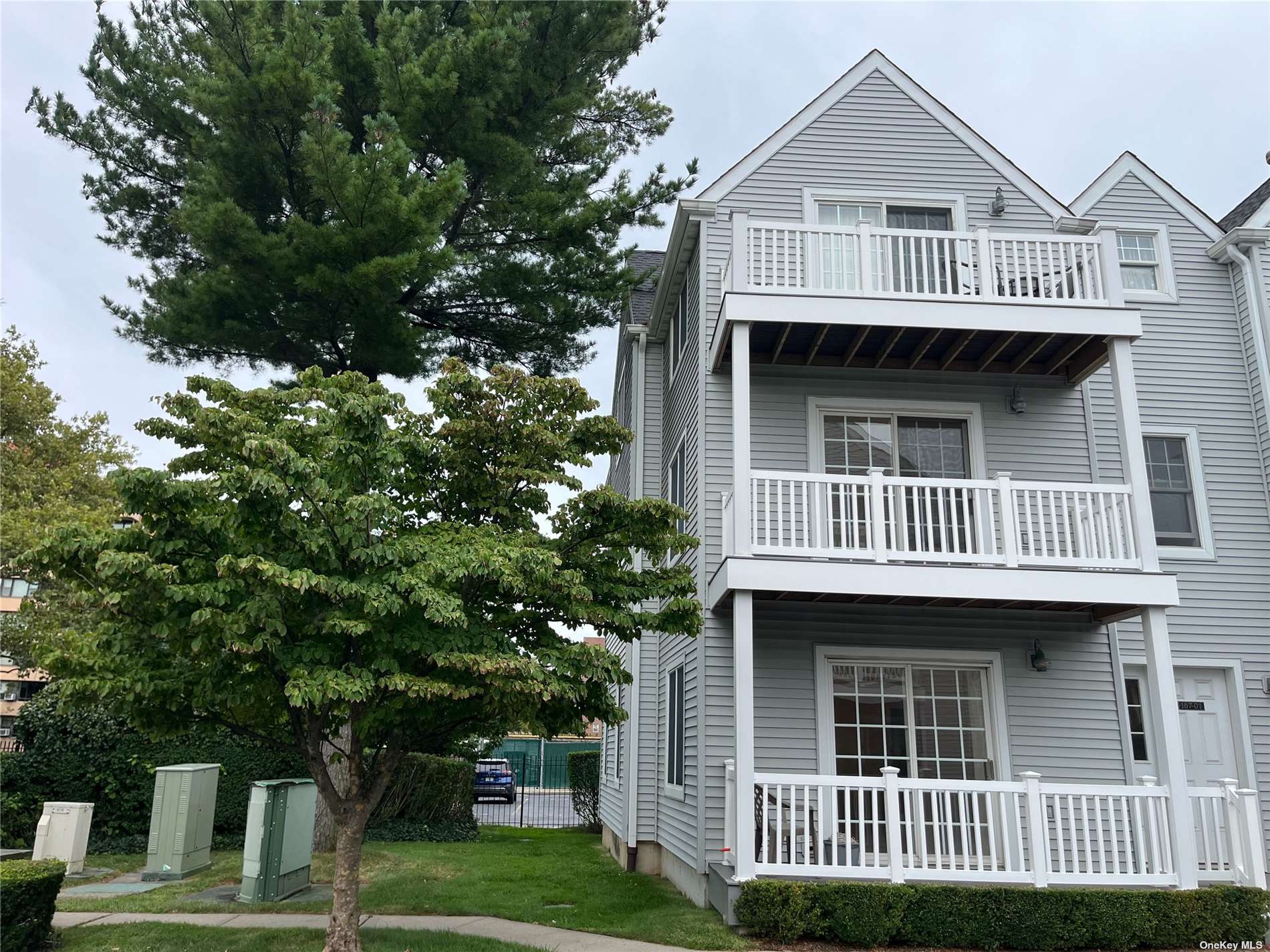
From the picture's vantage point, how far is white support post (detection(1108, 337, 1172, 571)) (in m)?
9.29

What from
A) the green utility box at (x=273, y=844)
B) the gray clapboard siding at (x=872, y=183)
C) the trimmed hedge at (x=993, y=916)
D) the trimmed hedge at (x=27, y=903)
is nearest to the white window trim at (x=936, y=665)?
the trimmed hedge at (x=993, y=916)

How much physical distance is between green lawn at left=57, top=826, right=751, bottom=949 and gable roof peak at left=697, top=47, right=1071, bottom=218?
28.6 feet

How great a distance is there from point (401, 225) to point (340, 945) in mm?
8489

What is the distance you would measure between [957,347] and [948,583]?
309 cm

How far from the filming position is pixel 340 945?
22.7 feet

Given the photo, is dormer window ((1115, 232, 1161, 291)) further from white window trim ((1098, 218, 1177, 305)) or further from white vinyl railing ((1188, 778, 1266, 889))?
white vinyl railing ((1188, 778, 1266, 889))

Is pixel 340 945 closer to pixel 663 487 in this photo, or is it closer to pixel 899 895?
pixel 899 895

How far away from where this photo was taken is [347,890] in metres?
7.09

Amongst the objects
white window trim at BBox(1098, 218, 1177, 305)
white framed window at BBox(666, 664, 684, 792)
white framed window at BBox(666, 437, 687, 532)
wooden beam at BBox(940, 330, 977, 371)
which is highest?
white window trim at BBox(1098, 218, 1177, 305)

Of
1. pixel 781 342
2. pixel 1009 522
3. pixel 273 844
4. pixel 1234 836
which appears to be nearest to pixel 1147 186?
pixel 781 342

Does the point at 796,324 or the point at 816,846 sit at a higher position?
the point at 796,324

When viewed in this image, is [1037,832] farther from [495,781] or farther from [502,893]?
[495,781]

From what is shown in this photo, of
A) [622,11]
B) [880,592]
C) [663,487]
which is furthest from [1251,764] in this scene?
[622,11]

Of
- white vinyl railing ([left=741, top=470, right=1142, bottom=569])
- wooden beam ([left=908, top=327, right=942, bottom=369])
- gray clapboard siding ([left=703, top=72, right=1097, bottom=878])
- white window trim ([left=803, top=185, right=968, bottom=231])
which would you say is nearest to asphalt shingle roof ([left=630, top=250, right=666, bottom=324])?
gray clapboard siding ([left=703, top=72, right=1097, bottom=878])
